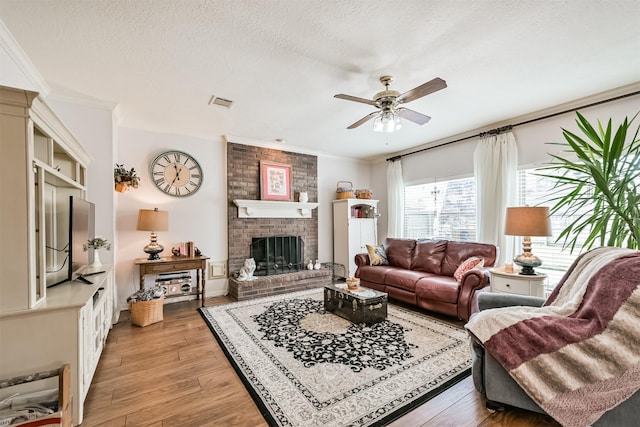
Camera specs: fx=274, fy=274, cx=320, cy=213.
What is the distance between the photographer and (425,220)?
16.8ft

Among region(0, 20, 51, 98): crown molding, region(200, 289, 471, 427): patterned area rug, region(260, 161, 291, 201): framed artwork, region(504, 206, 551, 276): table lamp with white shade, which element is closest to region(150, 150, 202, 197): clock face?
region(260, 161, 291, 201): framed artwork

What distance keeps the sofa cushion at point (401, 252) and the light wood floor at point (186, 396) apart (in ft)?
7.89

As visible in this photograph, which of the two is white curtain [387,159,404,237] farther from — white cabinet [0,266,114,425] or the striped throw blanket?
white cabinet [0,266,114,425]

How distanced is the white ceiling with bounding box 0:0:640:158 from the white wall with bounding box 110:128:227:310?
554 millimetres

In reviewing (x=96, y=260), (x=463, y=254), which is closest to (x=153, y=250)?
(x=96, y=260)

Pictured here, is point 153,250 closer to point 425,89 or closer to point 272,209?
point 272,209

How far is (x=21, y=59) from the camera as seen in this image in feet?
7.32

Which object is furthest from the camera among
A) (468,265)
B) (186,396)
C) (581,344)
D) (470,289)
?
(468,265)

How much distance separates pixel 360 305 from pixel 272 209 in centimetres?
255

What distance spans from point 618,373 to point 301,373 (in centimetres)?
180

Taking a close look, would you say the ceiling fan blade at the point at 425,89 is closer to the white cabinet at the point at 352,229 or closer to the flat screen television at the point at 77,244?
the flat screen television at the point at 77,244

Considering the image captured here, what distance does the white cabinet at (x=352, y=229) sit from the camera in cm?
540

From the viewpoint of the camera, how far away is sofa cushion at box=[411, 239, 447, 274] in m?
3.96

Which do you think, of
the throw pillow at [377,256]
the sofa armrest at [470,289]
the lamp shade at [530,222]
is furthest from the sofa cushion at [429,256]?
the lamp shade at [530,222]
